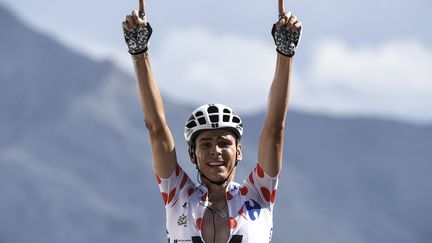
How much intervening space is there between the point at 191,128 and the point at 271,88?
96cm

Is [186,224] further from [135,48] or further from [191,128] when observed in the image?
[135,48]

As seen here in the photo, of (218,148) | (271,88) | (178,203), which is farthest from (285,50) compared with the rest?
(178,203)

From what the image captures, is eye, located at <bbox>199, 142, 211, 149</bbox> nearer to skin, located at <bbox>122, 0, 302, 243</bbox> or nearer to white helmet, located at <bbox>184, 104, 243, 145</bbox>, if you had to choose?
skin, located at <bbox>122, 0, 302, 243</bbox>

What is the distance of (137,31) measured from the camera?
11383 millimetres

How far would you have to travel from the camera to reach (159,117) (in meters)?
11.3

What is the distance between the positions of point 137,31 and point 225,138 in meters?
1.39

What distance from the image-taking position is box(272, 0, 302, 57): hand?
1127cm

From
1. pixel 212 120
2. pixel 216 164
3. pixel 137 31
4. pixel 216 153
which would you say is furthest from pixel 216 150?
pixel 137 31

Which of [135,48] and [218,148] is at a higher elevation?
[135,48]

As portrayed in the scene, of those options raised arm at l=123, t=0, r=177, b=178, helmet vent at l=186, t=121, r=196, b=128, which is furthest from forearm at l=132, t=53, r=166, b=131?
helmet vent at l=186, t=121, r=196, b=128

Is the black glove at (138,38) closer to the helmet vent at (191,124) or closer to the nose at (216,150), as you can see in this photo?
the helmet vent at (191,124)

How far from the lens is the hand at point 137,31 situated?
11.4 meters

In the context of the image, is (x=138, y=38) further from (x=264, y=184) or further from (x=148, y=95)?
(x=264, y=184)

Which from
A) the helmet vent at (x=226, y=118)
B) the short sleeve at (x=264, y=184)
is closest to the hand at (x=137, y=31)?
the helmet vent at (x=226, y=118)
